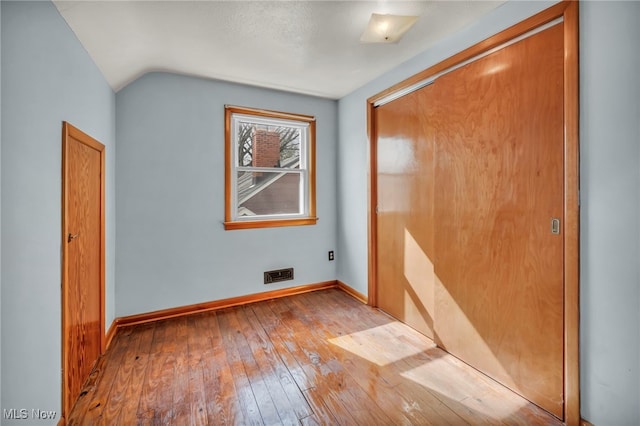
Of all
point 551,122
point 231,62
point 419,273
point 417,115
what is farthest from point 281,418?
point 231,62

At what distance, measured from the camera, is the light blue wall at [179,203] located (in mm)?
2668

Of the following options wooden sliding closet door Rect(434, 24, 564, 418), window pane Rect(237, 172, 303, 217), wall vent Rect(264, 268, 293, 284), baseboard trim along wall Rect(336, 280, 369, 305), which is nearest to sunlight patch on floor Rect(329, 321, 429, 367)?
wooden sliding closet door Rect(434, 24, 564, 418)

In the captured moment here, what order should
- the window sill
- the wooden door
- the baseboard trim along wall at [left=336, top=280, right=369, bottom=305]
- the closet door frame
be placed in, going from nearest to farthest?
1. the closet door frame
2. the wooden door
3. the window sill
4. the baseboard trim along wall at [left=336, top=280, right=369, bottom=305]

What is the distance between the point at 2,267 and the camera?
107 centimetres

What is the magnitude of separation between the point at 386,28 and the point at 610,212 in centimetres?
170

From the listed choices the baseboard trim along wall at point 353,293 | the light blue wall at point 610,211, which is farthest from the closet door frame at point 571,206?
the baseboard trim along wall at point 353,293

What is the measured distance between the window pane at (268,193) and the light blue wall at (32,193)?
68.0 inches

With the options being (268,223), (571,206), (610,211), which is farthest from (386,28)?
(268,223)

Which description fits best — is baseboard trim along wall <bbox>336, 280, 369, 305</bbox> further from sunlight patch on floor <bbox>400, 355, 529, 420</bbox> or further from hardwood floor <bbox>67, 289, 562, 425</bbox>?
sunlight patch on floor <bbox>400, 355, 529, 420</bbox>

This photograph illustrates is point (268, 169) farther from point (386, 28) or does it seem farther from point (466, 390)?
point (466, 390)

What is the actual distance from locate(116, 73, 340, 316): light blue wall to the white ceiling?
257mm

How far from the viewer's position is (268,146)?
11.0 feet

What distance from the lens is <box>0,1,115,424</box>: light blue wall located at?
1.11 metres

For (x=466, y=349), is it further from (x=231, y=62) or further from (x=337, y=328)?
(x=231, y=62)
